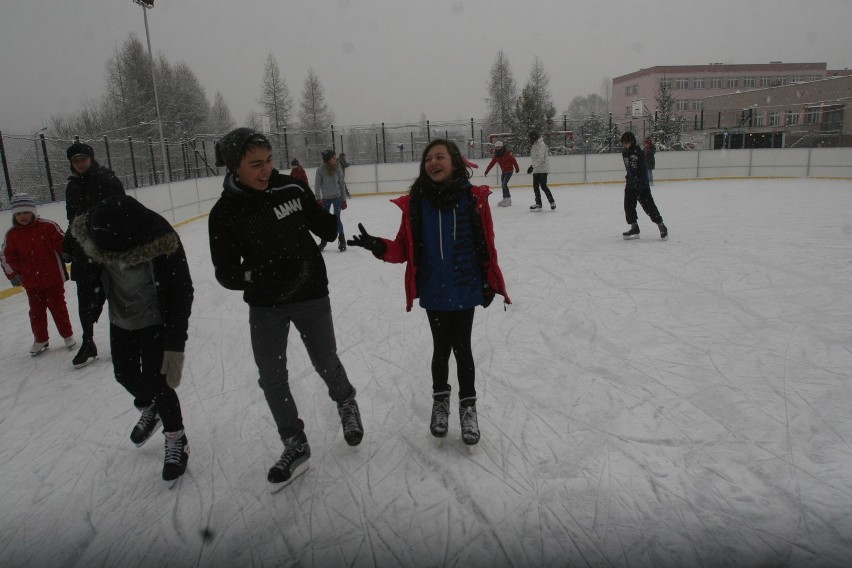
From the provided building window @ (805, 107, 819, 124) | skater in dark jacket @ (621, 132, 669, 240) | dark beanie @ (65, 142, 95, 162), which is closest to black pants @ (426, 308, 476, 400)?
dark beanie @ (65, 142, 95, 162)

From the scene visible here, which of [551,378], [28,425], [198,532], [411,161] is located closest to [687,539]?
[551,378]

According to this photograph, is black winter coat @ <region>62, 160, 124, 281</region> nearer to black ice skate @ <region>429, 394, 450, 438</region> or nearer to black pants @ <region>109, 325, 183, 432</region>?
black pants @ <region>109, 325, 183, 432</region>

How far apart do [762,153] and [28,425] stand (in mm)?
20438

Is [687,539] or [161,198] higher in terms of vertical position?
[161,198]

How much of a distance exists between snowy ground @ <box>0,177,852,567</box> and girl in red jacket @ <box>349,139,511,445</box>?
20.8 inches

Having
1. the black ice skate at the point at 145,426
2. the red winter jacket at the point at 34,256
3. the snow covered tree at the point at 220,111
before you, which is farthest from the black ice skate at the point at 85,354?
the snow covered tree at the point at 220,111

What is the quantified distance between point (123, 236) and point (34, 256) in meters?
2.56

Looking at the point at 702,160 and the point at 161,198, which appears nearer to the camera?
the point at 161,198

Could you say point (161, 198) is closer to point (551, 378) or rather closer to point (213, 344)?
point (213, 344)

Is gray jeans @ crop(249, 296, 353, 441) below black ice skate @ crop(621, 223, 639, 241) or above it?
above

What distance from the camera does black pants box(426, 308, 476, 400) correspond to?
2.60m

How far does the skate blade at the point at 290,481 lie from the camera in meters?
2.40

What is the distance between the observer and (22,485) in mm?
2594

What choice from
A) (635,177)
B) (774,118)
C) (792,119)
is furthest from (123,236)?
(774,118)
